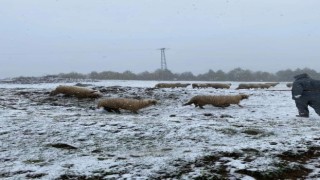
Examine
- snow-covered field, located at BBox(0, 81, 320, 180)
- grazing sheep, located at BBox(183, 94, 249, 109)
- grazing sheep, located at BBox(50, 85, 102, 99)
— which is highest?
grazing sheep, located at BBox(50, 85, 102, 99)

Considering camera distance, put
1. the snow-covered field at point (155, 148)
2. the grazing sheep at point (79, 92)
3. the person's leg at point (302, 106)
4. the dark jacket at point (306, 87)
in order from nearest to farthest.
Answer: the snow-covered field at point (155, 148) → the person's leg at point (302, 106) → the dark jacket at point (306, 87) → the grazing sheep at point (79, 92)

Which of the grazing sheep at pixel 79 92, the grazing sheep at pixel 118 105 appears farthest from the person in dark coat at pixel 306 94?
the grazing sheep at pixel 79 92

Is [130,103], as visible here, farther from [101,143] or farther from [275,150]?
[275,150]

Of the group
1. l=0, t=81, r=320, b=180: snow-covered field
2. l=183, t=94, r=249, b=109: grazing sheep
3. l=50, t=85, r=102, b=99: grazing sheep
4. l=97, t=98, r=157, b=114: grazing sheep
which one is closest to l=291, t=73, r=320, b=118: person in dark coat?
l=0, t=81, r=320, b=180: snow-covered field

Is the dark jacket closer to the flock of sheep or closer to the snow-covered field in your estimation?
the snow-covered field

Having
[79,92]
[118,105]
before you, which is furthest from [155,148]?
[79,92]

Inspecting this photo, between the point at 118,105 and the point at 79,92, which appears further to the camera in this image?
the point at 79,92

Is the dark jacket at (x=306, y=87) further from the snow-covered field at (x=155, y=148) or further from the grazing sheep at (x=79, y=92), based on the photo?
the grazing sheep at (x=79, y=92)

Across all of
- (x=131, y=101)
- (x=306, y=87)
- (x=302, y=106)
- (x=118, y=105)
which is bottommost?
(x=302, y=106)

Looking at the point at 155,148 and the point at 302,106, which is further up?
the point at 302,106

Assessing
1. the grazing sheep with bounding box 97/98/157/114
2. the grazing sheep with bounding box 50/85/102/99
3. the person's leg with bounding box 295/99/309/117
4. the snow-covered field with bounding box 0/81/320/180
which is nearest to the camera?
the snow-covered field with bounding box 0/81/320/180

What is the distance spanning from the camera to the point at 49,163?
7176mm

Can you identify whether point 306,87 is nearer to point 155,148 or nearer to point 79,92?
point 155,148

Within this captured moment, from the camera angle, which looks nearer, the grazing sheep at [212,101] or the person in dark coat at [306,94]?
the person in dark coat at [306,94]
